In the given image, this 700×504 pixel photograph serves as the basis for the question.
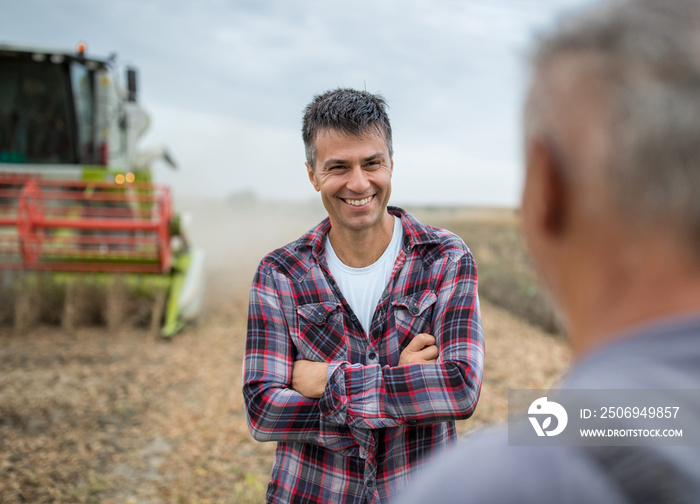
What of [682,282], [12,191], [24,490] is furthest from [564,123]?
[12,191]

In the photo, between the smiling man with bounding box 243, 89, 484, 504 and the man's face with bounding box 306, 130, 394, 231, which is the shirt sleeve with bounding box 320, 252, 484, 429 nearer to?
the smiling man with bounding box 243, 89, 484, 504

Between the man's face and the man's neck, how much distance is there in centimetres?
2

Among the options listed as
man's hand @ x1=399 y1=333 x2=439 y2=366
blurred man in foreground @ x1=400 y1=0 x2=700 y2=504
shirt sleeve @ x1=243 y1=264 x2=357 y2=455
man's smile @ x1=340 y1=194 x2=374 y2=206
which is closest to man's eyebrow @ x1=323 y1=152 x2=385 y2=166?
man's smile @ x1=340 y1=194 x2=374 y2=206

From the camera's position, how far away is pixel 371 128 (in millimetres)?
2059

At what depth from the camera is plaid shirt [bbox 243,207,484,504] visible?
1.70m

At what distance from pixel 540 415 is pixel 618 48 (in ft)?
1.41

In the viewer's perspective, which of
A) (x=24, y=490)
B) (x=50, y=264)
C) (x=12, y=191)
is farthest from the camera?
(x=12, y=191)

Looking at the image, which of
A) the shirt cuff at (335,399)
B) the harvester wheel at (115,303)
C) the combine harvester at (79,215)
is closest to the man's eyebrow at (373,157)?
the shirt cuff at (335,399)

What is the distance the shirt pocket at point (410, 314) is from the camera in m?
1.88

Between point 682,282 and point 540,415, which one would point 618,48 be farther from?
point 540,415

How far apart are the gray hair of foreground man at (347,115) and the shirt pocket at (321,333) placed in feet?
2.05

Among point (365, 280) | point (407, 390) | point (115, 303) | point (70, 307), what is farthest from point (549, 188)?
point (70, 307)

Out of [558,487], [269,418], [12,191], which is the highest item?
[12,191]

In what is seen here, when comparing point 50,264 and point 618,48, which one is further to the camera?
point 50,264
